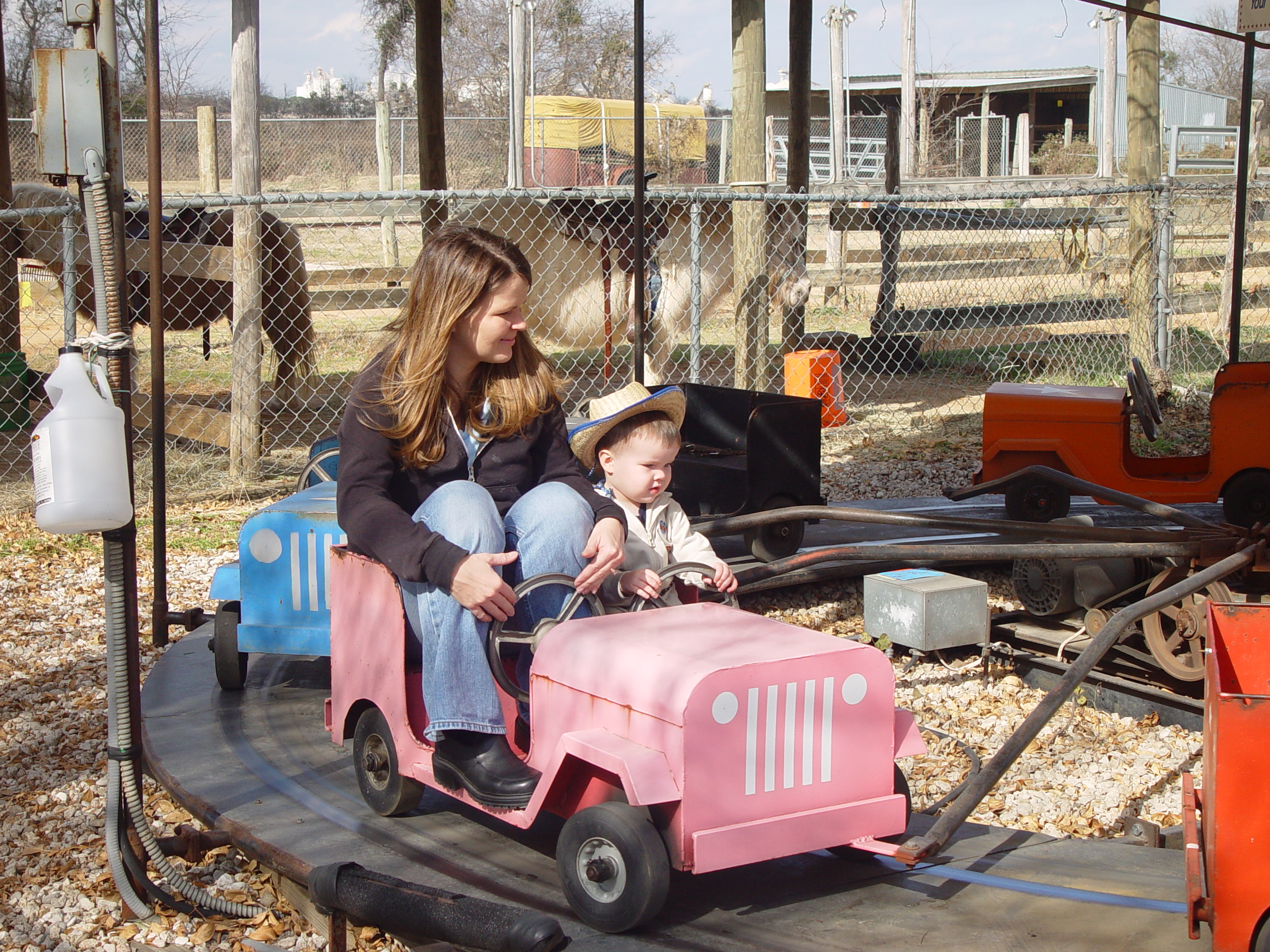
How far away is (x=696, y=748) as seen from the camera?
2.01 m

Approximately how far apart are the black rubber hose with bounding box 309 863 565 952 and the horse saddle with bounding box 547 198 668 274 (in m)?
7.10

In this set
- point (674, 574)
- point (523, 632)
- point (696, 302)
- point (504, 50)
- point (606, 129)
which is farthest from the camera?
point (504, 50)

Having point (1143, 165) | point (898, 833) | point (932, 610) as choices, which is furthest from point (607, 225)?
point (898, 833)

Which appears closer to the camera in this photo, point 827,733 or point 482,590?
point 827,733

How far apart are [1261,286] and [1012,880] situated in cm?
1370

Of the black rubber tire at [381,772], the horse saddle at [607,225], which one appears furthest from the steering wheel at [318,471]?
the horse saddle at [607,225]

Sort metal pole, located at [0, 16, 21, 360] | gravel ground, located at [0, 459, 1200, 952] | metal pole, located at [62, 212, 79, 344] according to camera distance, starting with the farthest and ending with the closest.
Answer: metal pole, located at [0, 16, 21, 360], metal pole, located at [62, 212, 79, 344], gravel ground, located at [0, 459, 1200, 952]

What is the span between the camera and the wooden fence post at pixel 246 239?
21.3ft

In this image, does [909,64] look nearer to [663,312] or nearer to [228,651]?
[663,312]

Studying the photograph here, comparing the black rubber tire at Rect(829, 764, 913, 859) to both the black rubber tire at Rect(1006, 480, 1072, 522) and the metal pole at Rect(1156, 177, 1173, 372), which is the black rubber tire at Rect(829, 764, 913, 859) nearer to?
the black rubber tire at Rect(1006, 480, 1072, 522)

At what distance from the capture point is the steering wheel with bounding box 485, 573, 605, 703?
2.42 m

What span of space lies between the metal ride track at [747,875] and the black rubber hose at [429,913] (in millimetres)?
179

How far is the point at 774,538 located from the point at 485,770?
2669 millimetres

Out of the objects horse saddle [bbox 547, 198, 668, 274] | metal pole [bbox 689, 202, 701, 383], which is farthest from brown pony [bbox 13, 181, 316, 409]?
metal pole [bbox 689, 202, 701, 383]
